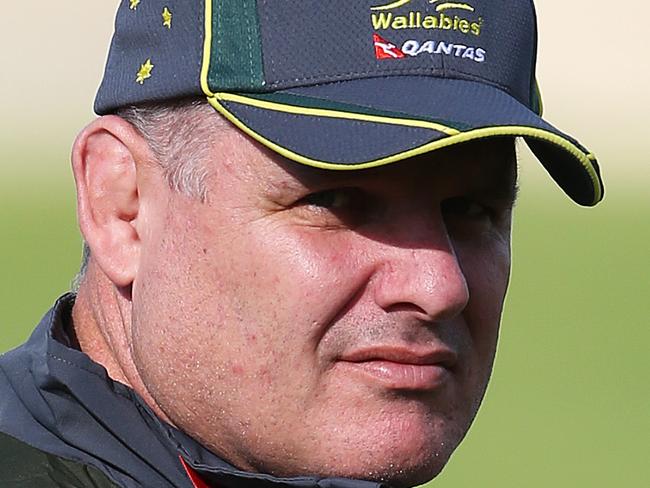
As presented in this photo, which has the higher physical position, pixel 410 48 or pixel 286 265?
pixel 410 48

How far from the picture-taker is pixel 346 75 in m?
1.65

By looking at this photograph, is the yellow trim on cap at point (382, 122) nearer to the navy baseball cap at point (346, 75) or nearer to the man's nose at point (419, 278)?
the navy baseball cap at point (346, 75)

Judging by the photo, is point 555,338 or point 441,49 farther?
point 555,338

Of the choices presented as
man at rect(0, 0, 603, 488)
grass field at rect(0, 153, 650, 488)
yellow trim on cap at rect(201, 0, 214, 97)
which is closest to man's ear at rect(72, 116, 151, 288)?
man at rect(0, 0, 603, 488)

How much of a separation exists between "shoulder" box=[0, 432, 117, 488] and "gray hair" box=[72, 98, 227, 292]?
0.34m

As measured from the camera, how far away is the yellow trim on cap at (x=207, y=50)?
5.40 ft

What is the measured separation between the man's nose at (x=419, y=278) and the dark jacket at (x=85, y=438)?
211mm

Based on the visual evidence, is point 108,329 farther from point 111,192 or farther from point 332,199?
point 332,199

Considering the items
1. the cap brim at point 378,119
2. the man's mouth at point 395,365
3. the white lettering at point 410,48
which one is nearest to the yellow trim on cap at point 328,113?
the cap brim at point 378,119

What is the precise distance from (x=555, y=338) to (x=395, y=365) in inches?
178

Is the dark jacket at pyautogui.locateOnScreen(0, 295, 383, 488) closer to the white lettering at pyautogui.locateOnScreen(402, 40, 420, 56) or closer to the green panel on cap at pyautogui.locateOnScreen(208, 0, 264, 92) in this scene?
the green panel on cap at pyautogui.locateOnScreen(208, 0, 264, 92)

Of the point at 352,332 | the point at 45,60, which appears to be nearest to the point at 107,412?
the point at 352,332

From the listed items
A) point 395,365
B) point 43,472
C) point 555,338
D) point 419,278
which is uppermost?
point 419,278

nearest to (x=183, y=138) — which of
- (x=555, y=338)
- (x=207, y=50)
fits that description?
(x=207, y=50)
